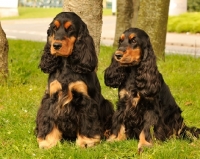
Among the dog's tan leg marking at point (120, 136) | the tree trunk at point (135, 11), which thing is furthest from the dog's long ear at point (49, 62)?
the tree trunk at point (135, 11)

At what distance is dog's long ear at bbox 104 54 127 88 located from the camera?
5371 millimetres

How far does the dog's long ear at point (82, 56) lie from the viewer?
5.03 meters

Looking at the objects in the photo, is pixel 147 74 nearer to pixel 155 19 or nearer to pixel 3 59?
pixel 3 59

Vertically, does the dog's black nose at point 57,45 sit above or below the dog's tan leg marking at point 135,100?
above

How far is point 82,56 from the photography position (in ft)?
16.6

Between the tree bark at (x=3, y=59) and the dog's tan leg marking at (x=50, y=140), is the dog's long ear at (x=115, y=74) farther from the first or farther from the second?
the tree bark at (x=3, y=59)

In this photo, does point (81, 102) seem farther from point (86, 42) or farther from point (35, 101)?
point (35, 101)

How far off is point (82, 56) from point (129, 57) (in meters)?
0.54

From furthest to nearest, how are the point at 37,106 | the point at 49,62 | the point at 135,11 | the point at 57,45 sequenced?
the point at 135,11, the point at 37,106, the point at 49,62, the point at 57,45

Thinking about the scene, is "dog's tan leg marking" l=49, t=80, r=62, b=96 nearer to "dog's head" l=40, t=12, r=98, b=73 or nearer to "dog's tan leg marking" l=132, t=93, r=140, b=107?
"dog's head" l=40, t=12, r=98, b=73

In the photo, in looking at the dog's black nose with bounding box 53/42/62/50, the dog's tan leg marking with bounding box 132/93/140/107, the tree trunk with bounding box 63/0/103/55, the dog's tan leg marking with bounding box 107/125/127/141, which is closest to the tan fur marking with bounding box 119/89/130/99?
the dog's tan leg marking with bounding box 132/93/140/107

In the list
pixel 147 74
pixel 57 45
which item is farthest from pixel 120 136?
pixel 57 45

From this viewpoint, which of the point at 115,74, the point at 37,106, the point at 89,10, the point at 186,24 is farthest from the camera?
the point at 186,24

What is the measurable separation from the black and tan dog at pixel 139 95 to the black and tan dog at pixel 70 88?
0.30 m
